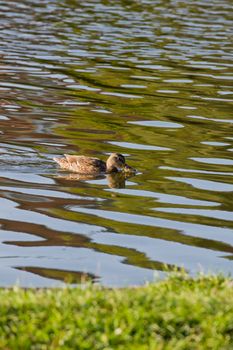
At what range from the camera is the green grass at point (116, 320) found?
25.5 ft

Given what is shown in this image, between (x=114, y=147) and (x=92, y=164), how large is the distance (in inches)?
82.3

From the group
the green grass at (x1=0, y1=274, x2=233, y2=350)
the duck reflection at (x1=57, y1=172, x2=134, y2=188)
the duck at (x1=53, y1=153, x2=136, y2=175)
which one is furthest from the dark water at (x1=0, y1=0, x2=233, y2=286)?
the green grass at (x1=0, y1=274, x2=233, y2=350)

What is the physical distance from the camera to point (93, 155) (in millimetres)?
17156

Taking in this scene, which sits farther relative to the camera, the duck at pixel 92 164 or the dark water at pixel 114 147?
the duck at pixel 92 164

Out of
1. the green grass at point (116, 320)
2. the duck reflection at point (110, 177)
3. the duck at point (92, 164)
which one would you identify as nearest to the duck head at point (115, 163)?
the duck at point (92, 164)

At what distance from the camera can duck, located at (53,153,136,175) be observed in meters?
15.4

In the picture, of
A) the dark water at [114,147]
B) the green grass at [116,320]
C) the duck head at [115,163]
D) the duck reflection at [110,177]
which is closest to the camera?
the green grass at [116,320]

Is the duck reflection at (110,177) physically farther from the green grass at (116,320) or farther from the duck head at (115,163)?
the green grass at (116,320)

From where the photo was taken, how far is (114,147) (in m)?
17.7

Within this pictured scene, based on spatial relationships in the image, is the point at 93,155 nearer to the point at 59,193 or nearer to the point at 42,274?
the point at 59,193

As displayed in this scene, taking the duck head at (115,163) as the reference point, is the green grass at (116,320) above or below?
above

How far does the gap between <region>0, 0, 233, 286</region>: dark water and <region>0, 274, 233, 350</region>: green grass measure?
201 cm

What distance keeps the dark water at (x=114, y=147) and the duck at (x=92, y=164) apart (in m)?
0.14

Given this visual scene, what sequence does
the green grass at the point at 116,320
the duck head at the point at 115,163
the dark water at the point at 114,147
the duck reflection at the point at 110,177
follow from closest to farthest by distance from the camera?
1. the green grass at the point at 116,320
2. the dark water at the point at 114,147
3. the duck head at the point at 115,163
4. the duck reflection at the point at 110,177
